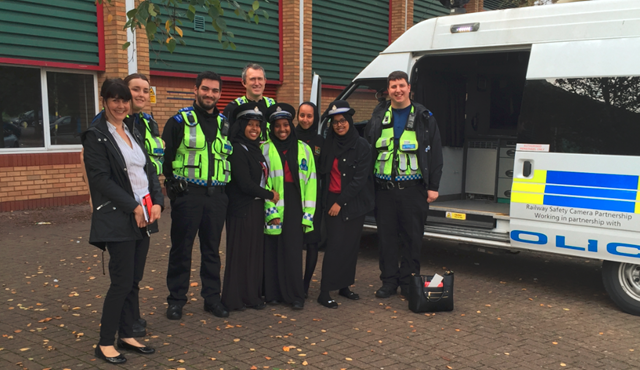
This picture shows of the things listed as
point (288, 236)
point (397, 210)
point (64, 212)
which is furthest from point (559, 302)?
point (64, 212)

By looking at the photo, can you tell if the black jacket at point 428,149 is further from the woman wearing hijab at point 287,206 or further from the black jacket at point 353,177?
the woman wearing hijab at point 287,206

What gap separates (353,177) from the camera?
5.59m

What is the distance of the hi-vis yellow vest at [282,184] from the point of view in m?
5.32

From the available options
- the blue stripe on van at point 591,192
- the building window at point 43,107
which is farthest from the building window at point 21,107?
the blue stripe on van at point 591,192

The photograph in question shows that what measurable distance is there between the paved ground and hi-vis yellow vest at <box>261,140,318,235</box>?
0.80 metres

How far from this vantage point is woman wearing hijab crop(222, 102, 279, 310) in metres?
5.17

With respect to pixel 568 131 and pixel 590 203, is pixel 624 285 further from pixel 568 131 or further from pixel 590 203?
pixel 568 131

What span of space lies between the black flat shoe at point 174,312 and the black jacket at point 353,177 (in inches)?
63.6

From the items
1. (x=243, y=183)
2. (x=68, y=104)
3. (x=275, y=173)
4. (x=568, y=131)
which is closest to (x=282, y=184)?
(x=275, y=173)

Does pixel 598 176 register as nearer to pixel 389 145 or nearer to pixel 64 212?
pixel 389 145

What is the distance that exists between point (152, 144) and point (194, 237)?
882 millimetres

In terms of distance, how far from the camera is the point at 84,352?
4.34 meters

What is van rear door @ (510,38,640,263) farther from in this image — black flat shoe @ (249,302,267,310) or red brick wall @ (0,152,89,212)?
red brick wall @ (0,152,89,212)

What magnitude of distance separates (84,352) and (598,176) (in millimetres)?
4473
